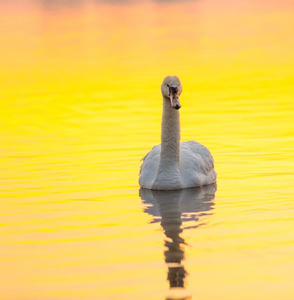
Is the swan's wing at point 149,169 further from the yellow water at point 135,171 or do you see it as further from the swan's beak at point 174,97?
the swan's beak at point 174,97

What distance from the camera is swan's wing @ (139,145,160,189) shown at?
13891mm

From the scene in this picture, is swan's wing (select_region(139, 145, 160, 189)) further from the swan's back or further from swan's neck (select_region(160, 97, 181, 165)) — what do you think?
swan's neck (select_region(160, 97, 181, 165))

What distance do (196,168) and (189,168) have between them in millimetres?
101

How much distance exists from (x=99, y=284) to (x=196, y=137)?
8342mm

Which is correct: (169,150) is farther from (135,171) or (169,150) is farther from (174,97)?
(135,171)

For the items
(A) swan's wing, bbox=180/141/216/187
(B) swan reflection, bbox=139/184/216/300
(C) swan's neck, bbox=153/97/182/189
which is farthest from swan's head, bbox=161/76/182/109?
(B) swan reflection, bbox=139/184/216/300

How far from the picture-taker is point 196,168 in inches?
555

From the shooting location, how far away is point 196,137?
17266mm

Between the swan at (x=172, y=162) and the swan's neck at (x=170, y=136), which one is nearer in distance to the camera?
the swan at (x=172, y=162)

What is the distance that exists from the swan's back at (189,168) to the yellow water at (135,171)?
0.61ft

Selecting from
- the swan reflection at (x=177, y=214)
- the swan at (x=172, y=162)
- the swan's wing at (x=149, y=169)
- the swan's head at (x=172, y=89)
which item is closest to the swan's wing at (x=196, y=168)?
the swan at (x=172, y=162)

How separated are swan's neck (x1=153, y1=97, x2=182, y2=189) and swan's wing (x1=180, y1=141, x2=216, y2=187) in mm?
127

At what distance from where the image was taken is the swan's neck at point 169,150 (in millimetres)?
13805

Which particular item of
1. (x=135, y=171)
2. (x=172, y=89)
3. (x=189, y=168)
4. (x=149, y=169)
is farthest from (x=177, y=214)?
(x=135, y=171)
